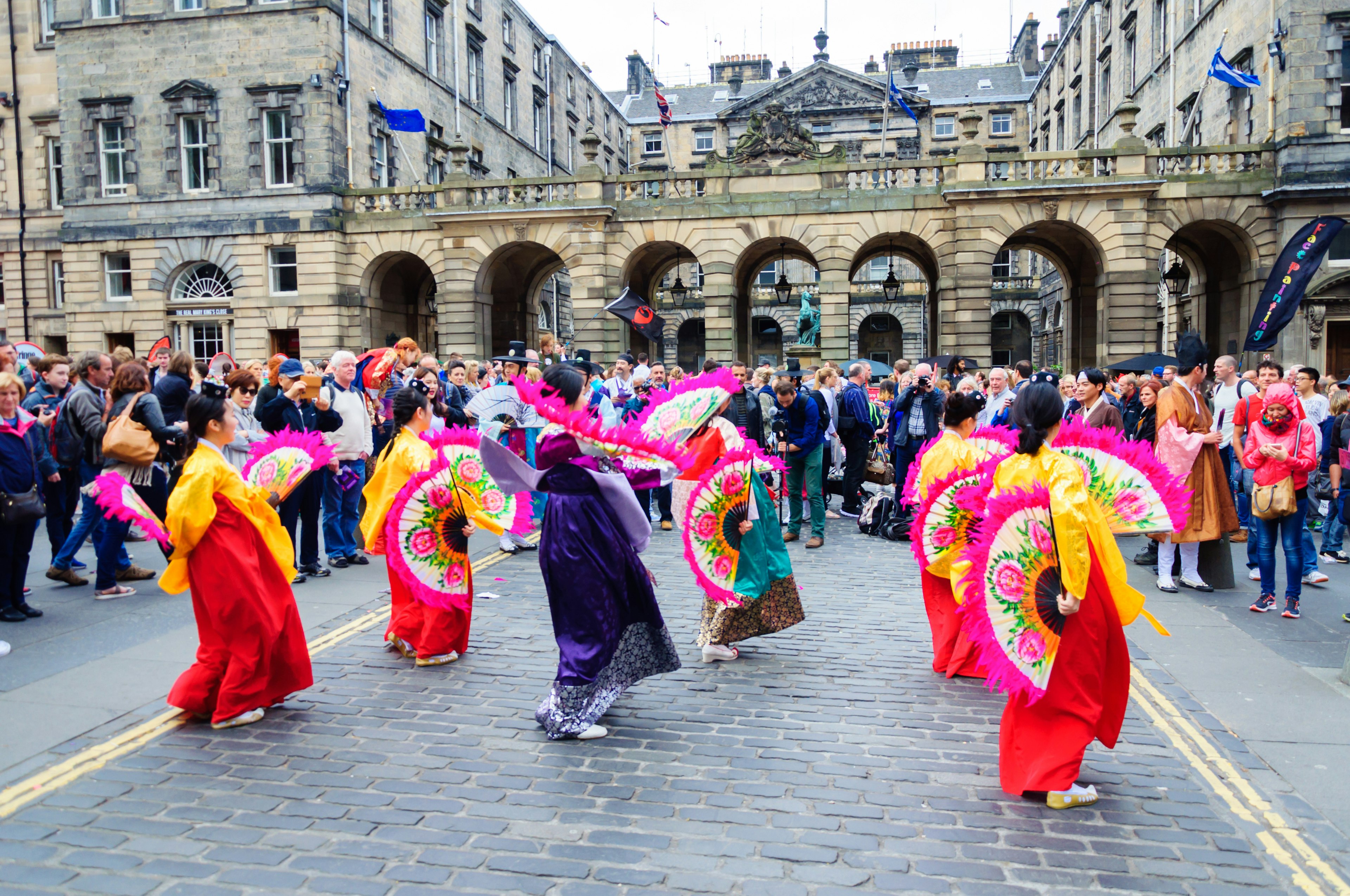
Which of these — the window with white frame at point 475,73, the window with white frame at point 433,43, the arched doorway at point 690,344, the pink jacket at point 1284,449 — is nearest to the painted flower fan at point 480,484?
the pink jacket at point 1284,449

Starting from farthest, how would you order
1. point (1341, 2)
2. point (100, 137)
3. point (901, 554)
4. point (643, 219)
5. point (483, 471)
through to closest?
1. point (100, 137)
2. point (643, 219)
3. point (1341, 2)
4. point (901, 554)
5. point (483, 471)

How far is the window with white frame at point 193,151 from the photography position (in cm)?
2752

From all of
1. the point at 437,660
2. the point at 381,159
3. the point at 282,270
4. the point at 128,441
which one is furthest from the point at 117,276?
the point at 437,660

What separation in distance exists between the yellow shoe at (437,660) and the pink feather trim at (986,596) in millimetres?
3509

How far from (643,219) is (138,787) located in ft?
75.1

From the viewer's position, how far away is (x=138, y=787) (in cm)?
423

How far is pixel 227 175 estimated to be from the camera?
1083 inches

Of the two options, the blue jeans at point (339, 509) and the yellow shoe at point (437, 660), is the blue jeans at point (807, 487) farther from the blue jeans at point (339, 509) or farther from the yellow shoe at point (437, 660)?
the yellow shoe at point (437, 660)

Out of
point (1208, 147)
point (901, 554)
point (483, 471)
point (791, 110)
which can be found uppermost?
point (791, 110)

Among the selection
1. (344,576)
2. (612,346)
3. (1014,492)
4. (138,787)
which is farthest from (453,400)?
(612,346)

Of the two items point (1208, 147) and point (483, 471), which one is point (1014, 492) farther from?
point (1208, 147)

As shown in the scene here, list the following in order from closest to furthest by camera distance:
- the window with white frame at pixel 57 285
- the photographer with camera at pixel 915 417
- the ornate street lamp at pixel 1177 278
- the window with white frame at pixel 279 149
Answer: the photographer with camera at pixel 915 417
the ornate street lamp at pixel 1177 278
the window with white frame at pixel 279 149
the window with white frame at pixel 57 285

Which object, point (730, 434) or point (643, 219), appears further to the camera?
point (643, 219)

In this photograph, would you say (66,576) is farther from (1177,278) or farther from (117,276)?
(1177,278)
